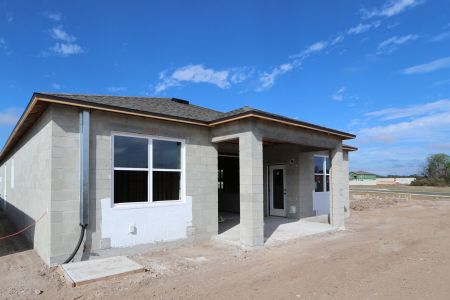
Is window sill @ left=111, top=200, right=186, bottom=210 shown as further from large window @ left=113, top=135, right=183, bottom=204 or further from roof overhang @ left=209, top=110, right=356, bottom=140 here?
roof overhang @ left=209, top=110, right=356, bottom=140

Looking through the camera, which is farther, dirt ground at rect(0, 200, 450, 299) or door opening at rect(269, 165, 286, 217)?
door opening at rect(269, 165, 286, 217)

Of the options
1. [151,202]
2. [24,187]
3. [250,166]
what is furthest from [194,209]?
[24,187]

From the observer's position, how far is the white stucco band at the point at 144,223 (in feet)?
23.9

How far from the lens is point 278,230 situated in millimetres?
10523

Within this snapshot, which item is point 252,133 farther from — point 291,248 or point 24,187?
point 24,187

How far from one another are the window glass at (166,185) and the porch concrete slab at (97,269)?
1.95 meters

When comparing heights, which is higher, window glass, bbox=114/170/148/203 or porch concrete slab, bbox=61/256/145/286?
window glass, bbox=114/170/148/203

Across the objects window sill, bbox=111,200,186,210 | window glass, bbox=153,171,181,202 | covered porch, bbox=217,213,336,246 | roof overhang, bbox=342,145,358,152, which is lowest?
covered porch, bbox=217,213,336,246

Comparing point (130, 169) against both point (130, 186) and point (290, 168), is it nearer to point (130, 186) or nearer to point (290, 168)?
point (130, 186)

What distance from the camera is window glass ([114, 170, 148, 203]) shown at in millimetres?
7598

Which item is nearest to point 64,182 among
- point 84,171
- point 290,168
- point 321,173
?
point 84,171

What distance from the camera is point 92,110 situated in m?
7.17

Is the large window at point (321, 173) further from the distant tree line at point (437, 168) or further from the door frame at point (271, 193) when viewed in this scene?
the distant tree line at point (437, 168)

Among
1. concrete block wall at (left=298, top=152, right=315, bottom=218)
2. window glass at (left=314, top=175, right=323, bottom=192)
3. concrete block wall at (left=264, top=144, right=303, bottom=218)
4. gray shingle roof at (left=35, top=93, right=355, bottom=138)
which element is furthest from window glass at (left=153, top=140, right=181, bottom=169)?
window glass at (left=314, top=175, right=323, bottom=192)
